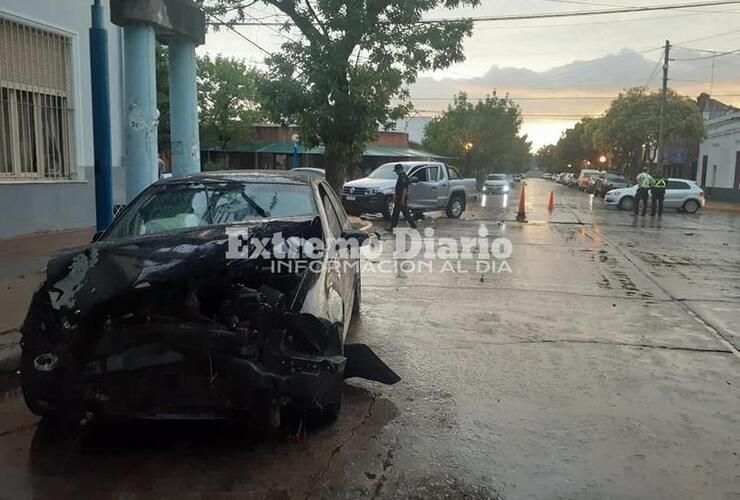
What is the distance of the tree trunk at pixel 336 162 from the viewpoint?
15.8m

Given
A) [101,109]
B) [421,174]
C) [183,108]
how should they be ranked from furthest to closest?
[421,174] < [183,108] < [101,109]

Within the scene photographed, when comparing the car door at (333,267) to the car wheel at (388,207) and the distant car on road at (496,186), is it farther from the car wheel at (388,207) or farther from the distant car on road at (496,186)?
the distant car on road at (496,186)

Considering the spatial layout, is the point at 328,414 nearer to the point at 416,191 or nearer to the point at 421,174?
the point at 416,191

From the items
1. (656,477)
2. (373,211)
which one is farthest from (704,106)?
(656,477)

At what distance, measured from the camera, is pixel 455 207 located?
21578 mm

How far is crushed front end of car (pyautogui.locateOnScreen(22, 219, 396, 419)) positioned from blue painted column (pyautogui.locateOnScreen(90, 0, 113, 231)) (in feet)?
16.0

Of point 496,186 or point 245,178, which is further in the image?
point 496,186

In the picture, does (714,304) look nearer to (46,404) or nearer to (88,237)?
(46,404)

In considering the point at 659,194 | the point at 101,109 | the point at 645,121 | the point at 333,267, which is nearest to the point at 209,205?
the point at 333,267

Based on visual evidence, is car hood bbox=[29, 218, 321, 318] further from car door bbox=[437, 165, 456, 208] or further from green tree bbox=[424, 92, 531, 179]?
green tree bbox=[424, 92, 531, 179]

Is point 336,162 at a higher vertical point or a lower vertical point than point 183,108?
lower

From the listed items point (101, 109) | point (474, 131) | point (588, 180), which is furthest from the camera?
point (474, 131)

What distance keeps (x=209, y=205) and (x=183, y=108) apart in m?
6.39

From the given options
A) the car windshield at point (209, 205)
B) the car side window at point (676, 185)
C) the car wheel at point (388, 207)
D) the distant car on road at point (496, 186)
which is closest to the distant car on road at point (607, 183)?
the distant car on road at point (496, 186)
